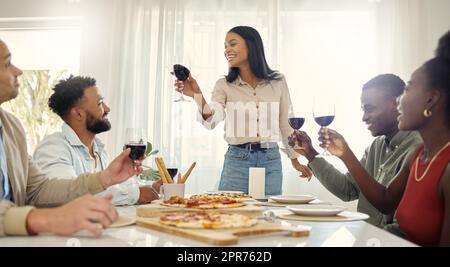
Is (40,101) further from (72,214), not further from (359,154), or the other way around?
(72,214)

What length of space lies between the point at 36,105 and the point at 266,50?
2425 millimetres

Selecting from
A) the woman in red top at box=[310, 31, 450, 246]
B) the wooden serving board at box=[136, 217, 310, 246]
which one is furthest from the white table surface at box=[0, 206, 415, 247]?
the woman in red top at box=[310, 31, 450, 246]

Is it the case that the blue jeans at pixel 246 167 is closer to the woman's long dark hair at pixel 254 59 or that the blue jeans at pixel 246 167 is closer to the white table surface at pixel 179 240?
the woman's long dark hair at pixel 254 59

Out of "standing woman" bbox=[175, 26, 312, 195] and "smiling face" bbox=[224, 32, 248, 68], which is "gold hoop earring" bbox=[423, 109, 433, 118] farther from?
"smiling face" bbox=[224, 32, 248, 68]

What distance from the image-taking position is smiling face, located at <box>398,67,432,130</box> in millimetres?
1416

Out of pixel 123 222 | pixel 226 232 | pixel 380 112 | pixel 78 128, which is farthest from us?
pixel 78 128

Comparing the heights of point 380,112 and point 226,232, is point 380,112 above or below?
above

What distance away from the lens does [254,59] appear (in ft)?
9.44

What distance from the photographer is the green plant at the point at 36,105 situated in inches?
189

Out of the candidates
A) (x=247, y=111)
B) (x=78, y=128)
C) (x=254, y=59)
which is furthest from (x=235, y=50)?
(x=78, y=128)

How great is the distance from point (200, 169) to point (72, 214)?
11.0 feet

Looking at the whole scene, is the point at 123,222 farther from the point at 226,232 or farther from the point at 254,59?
the point at 254,59

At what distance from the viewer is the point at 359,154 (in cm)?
424

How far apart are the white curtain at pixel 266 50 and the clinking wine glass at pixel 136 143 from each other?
2.72 metres
